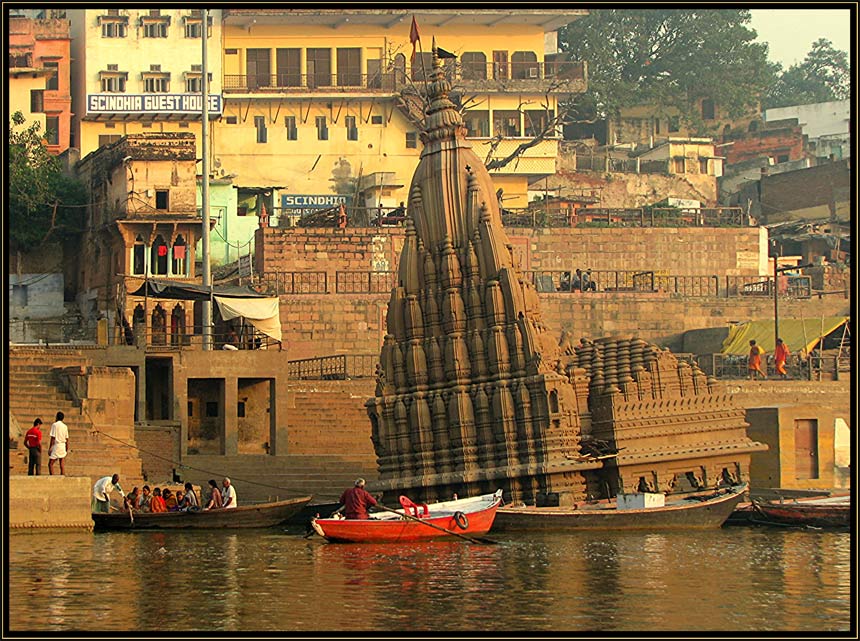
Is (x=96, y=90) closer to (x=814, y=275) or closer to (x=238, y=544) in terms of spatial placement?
(x=814, y=275)

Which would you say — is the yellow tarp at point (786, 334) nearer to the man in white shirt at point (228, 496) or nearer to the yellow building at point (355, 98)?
the yellow building at point (355, 98)

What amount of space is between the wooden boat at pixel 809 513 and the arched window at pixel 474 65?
36748mm

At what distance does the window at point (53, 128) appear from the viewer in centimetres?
6812

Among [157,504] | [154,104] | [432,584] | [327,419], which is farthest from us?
[154,104]

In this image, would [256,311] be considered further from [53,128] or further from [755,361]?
[53,128]

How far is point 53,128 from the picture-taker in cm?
6844

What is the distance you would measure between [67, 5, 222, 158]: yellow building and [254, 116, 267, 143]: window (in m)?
1.81

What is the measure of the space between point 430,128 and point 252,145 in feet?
102

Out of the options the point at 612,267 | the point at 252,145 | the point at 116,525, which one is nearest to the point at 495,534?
the point at 116,525

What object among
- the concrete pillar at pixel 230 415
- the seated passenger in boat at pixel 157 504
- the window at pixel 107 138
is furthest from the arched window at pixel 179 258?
the seated passenger in boat at pixel 157 504

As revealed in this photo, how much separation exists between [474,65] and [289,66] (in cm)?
692

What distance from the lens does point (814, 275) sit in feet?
207

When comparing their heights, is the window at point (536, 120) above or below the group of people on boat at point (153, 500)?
above

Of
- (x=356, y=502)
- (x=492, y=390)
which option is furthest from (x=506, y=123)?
(x=356, y=502)
